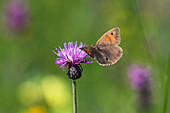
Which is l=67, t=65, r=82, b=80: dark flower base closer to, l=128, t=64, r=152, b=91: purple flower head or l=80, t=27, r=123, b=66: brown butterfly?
l=80, t=27, r=123, b=66: brown butterfly

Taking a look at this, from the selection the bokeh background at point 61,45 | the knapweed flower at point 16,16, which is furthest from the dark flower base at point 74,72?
the knapweed flower at point 16,16

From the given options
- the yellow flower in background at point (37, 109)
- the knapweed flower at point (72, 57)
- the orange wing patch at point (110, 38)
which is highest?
the orange wing patch at point (110, 38)

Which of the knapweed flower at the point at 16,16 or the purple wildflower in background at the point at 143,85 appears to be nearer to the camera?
the purple wildflower in background at the point at 143,85

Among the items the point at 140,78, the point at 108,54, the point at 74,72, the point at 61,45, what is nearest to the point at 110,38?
the point at 108,54

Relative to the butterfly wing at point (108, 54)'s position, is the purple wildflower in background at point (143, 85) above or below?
below

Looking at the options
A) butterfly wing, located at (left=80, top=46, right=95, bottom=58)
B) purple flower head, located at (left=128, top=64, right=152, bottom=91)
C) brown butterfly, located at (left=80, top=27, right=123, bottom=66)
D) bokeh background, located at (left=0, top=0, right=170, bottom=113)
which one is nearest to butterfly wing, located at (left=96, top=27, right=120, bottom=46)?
brown butterfly, located at (left=80, top=27, right=123, bottom=66)

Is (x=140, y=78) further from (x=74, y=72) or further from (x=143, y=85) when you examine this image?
(x=74, y=72)

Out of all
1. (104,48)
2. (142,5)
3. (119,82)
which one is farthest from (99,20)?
(104,48)

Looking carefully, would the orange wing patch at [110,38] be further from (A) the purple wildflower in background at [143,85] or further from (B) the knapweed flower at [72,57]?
(A) the purple wildflower in background at [143,85]
